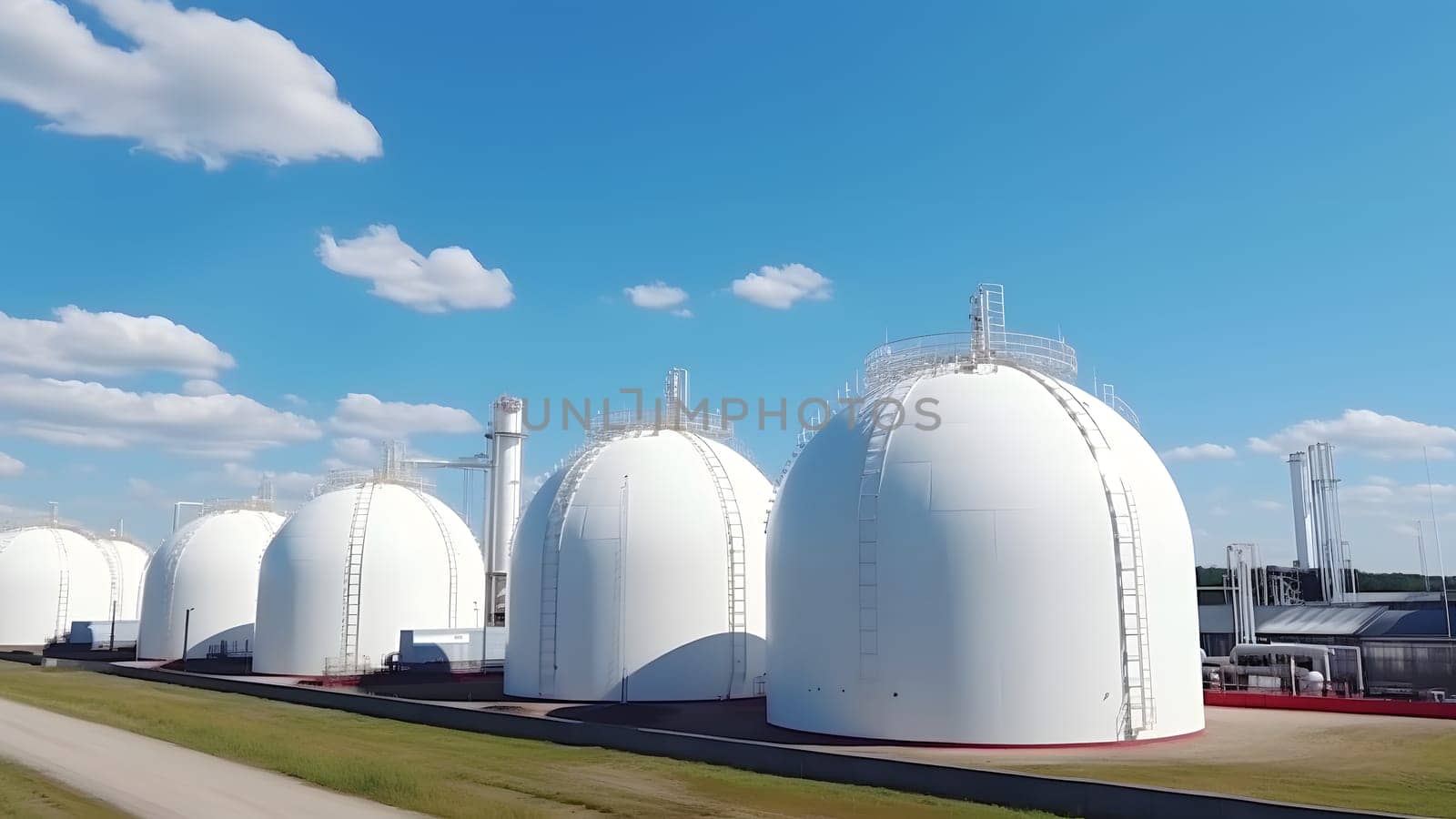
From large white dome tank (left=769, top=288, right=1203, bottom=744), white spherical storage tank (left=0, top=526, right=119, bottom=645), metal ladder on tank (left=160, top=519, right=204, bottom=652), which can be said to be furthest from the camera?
white spherical storage tank (left=0, top=526, right=119, bottom=645)

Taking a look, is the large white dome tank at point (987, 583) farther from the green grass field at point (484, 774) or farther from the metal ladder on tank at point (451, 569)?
the metal ladder on tank at point (451, 569)

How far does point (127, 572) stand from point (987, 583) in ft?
245

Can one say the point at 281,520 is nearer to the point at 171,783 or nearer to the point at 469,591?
the point at 469,591

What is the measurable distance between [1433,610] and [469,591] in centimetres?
3990

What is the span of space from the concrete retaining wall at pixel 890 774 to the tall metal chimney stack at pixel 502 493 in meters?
15.6

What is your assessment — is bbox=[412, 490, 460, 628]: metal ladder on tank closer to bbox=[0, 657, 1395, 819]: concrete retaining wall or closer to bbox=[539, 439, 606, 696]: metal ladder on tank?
bbox=[539, 439, 606, 696]: metal ladder on tank

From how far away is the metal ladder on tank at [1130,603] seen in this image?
22891 mm

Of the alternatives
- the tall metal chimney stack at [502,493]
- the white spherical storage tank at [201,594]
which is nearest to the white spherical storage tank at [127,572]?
the white spherical storage tank at [201,594]

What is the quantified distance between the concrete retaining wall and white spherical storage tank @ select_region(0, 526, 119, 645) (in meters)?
55.8

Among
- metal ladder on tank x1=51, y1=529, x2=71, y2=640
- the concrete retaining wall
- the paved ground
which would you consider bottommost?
the paved ground

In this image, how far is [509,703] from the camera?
3172 centimetres

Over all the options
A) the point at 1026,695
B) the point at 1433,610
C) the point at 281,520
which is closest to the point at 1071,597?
the point at 1026,695

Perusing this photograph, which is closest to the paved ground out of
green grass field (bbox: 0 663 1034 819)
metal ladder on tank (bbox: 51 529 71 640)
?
green grass field (bbox: 0 663 1034 819)

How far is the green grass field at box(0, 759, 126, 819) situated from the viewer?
1662 centimetres
